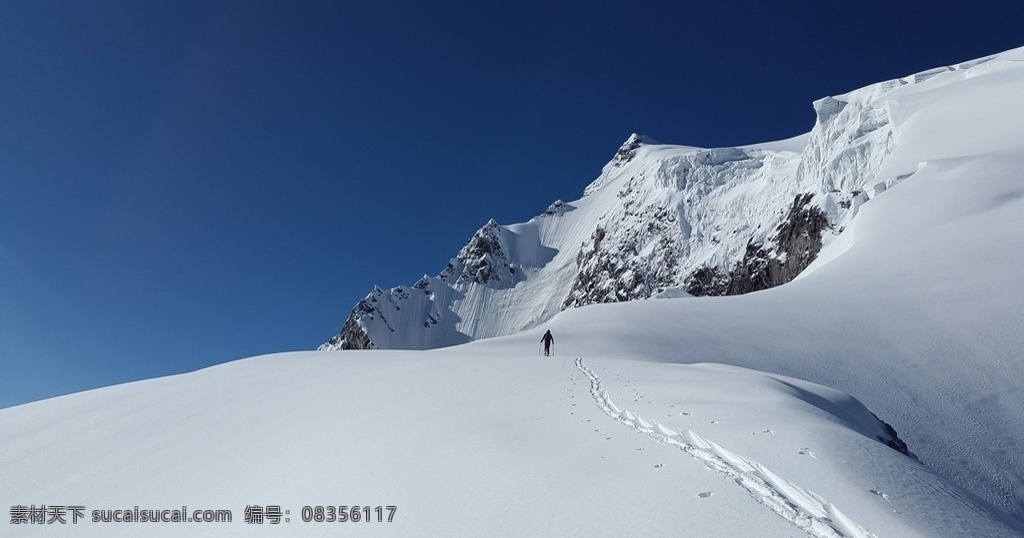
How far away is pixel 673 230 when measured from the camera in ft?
391

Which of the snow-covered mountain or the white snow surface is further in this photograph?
the snow-covered mountain

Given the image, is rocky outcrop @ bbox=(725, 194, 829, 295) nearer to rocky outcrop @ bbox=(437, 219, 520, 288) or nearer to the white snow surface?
the white snow surface

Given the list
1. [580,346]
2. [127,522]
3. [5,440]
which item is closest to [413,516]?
[127,522]

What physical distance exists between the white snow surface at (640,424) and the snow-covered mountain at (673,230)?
29.5 meters

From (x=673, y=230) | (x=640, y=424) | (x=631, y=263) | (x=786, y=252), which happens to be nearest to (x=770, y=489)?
(x=640, y=424)

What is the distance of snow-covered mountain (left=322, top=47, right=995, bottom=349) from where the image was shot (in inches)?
A: 2544

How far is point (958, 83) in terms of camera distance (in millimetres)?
62219

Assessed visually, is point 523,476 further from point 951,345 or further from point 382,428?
point 951,345

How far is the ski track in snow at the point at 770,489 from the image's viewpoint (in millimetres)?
5141

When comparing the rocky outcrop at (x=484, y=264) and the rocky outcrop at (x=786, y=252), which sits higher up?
the rocky outcrop at (x=484, y=264)

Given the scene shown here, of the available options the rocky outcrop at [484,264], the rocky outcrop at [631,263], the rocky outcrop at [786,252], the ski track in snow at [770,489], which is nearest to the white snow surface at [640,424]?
the ski track in snow at [770,489]

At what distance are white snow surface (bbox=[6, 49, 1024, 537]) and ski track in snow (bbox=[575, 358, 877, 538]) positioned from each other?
3 centimetres

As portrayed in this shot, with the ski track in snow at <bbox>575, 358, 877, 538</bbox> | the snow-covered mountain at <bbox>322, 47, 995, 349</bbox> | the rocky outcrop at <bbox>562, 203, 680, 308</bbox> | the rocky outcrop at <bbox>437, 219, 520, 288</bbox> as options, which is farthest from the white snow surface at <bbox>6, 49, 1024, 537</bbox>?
the rocky outcrop at <bbox>437, 219, 520, 288</bbox>

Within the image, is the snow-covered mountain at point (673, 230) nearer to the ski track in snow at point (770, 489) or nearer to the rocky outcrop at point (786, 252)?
the rocky outcrop at point (786, 252)
